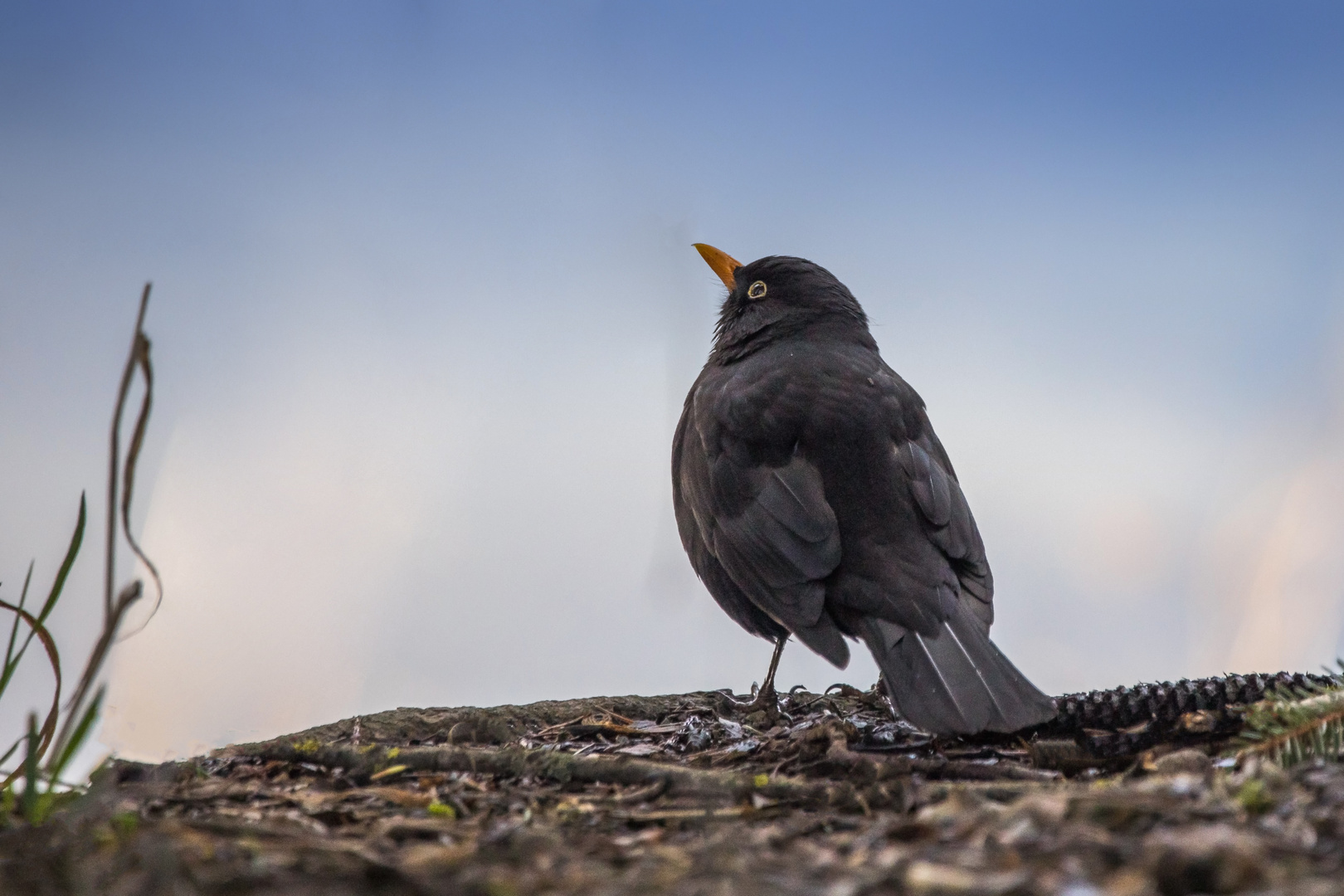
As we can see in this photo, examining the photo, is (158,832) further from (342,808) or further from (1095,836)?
(1095,836)

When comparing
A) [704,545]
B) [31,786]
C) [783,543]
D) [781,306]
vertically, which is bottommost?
[31,786]

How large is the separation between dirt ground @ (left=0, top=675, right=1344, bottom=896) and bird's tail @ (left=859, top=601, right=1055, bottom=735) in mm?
128

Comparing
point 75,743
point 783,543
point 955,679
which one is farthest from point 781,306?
point 75,743

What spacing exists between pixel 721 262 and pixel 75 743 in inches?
181

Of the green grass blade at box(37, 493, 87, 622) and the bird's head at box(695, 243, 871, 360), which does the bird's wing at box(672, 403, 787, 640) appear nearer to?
the bird's head at box(695, 243, 871, 360)

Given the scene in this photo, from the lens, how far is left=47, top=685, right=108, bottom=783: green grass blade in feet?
7.22

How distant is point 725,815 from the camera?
7.57ft

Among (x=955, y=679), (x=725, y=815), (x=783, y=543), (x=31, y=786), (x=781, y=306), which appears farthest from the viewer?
(x=781, y=306)

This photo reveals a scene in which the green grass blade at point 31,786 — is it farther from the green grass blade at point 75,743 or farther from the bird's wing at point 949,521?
the bird's wing at point 949,521

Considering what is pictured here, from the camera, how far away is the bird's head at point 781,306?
5.52m

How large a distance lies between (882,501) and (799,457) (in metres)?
0.38

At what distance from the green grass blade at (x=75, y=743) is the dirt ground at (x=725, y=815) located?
0.09 meters

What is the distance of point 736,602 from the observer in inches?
185

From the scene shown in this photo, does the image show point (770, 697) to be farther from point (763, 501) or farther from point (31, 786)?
point (31, 786)
